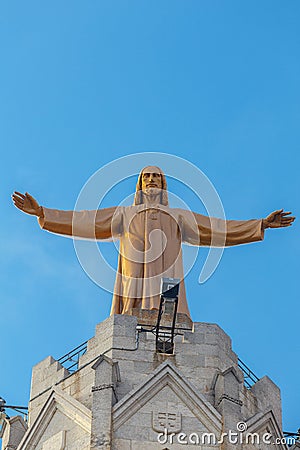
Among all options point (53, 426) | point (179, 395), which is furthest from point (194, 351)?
point (53, 426)

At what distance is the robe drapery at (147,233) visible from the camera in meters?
33.4

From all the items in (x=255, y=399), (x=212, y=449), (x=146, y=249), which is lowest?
(x=212, y=449)

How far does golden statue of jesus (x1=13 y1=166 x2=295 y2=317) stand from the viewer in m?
33.5

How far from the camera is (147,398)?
29.8m

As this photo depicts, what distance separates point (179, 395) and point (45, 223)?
6.63 m

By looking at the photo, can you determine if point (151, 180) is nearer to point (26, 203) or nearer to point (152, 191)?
point (152, 191)

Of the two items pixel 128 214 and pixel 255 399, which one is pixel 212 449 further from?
pixel 128 214

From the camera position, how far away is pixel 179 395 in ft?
98.7

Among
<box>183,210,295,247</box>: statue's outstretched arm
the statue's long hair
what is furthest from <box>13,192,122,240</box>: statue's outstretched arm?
<box>183,210,295,247</box>: statue's outstretched arm

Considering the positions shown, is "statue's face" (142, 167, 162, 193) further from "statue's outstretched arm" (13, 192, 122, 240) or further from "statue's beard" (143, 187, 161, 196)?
"statue's outstretched arm" (13, 192, 122, 240)

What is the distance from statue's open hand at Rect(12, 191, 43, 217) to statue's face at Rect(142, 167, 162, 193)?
2.96 metres

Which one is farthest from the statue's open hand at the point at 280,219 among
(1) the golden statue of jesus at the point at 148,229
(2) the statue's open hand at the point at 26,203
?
(2) the statue's open hand at the point at 26,203

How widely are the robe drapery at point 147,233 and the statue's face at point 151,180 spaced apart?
28.3 inches

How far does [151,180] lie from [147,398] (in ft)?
24.4
